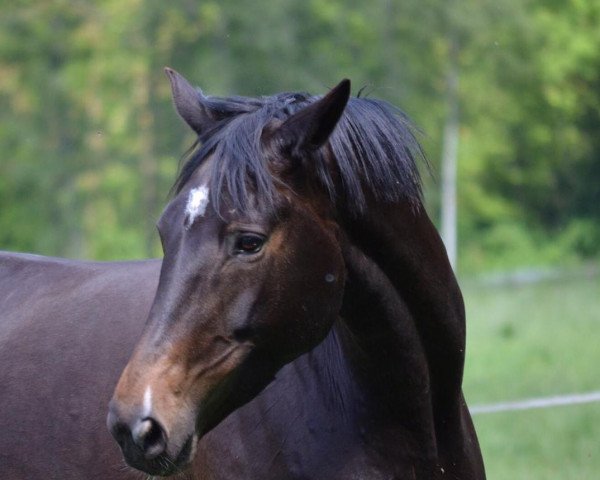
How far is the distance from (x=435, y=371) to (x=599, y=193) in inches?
735

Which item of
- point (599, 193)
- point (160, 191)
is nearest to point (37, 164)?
point (160, 191)

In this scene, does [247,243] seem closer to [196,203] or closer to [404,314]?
[196,203]

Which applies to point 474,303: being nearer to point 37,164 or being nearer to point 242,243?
point 37,164

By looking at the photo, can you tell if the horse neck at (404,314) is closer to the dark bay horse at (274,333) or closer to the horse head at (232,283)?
the dark bay horse at (274,333)

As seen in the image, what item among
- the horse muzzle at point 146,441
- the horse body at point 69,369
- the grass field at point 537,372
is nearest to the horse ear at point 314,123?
the horse muzzle at point 146,441

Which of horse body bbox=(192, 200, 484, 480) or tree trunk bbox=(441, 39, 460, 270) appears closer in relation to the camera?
horse body bbox=(192, 200, 484, 480)

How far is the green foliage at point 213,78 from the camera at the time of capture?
2006cm

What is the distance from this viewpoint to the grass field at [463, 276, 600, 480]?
22.0ft

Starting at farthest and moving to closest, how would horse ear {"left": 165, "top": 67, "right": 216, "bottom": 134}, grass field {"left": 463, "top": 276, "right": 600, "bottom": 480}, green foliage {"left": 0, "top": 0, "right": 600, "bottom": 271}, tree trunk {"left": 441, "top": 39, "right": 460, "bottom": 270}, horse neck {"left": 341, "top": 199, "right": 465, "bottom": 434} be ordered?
1. tree trunk {"left": 441, "top": 39, "right": 460, "bottom": 270}
2. green foliage {"left": 0, "top": 0, "right": 600, "bottom": 271}
3. grass field {"left": 463, "top": 276, "right": 600, "bottom": 480}
4. horse ear {"left": 165, "top": 67, "right": 216, "bottom": 134}
5. horse neck {"left": 341, "top": 199, "right": 465, "bottom": 434}

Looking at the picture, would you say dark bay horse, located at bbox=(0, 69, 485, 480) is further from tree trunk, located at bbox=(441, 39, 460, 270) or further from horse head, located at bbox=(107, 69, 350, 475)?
tree trunk, located at bbox=(441, 39, 460, 270)

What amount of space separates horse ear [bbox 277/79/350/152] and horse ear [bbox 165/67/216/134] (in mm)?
317

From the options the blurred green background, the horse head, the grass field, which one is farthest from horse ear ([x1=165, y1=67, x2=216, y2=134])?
the blurred green background

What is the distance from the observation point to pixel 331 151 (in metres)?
2.91

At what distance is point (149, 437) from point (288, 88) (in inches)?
699
